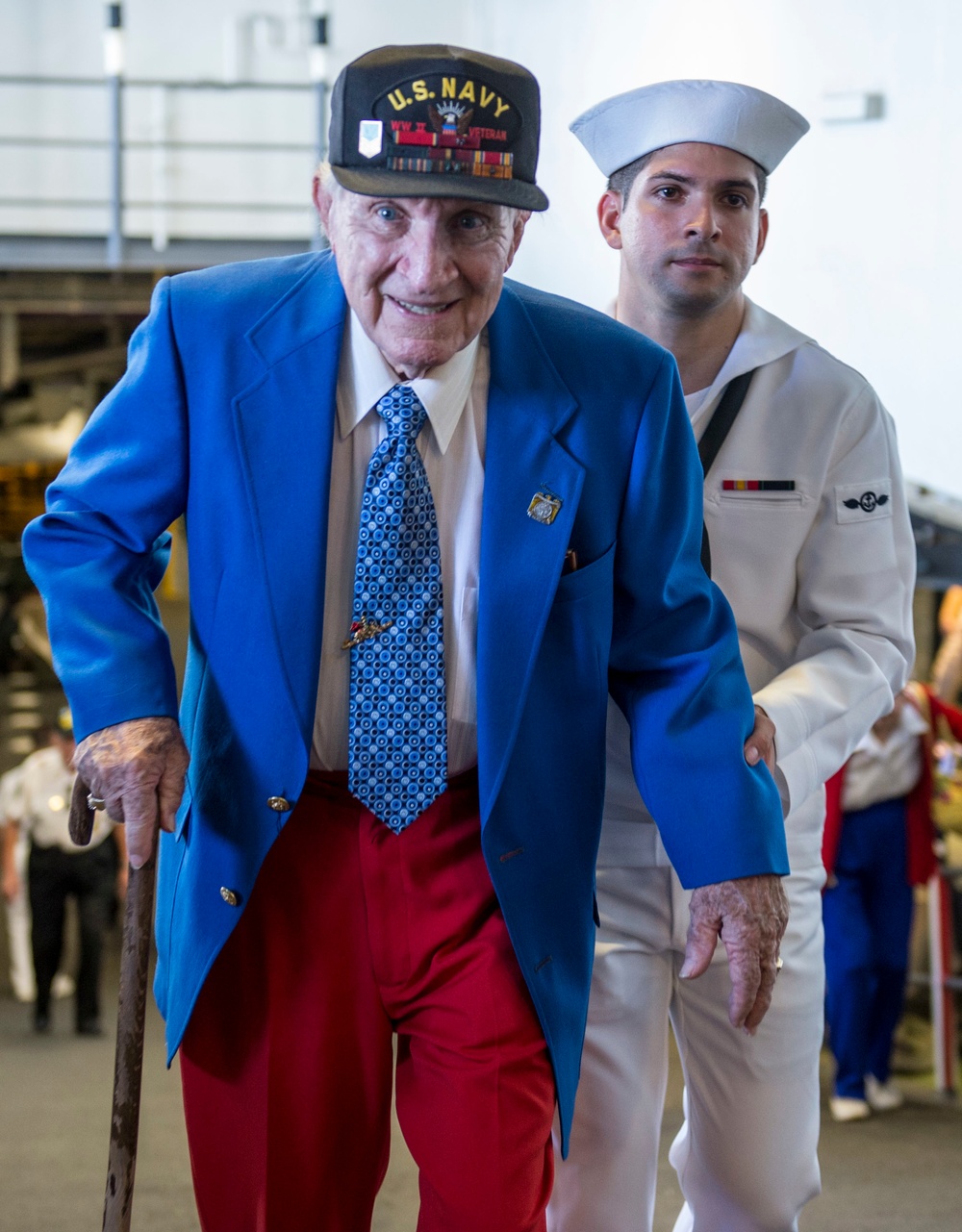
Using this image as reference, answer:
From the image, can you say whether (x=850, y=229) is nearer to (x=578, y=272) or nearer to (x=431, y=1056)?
(x=578, y=272)

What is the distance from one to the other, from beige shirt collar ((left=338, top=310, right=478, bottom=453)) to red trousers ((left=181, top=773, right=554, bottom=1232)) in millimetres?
419

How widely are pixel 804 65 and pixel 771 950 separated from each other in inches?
187

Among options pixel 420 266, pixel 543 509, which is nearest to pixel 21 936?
pixel 543 509

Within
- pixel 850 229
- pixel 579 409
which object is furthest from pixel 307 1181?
pixel 850 229

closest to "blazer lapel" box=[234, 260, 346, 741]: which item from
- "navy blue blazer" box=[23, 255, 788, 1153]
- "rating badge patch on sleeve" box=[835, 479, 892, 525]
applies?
"navy blue blazer" box=[23, 255, 788, 1153]

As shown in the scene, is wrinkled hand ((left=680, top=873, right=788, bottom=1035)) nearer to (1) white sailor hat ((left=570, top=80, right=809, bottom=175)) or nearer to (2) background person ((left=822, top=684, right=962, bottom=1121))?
(1) white sailor hat ((left=570, top=80, right=809, bottom=175))

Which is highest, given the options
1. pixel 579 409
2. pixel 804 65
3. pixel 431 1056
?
pixel 804 65

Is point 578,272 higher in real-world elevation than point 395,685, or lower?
higher

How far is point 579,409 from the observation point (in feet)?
6.25

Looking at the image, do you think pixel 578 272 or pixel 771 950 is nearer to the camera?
pixel 771 950

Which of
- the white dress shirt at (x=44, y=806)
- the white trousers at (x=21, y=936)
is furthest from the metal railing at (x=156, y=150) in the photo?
Answer: the white trousers at (x=21, y=936)

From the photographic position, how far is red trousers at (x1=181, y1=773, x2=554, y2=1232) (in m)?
1.85

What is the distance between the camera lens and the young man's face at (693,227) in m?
2.34

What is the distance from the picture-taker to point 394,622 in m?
1.82
